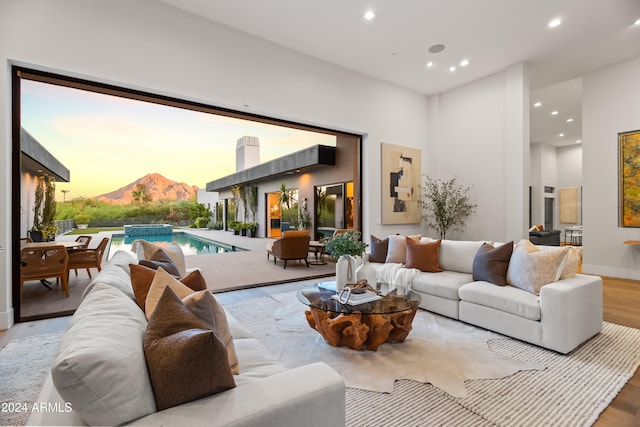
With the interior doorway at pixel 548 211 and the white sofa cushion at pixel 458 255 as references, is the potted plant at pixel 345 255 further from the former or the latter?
the interior doorway at pixel 548 211

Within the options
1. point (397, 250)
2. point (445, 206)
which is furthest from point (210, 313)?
point (445, 206)

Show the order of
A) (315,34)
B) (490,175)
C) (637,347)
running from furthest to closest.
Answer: (490,175), (315,34), (637,347)

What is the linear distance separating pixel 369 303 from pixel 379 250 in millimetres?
1816

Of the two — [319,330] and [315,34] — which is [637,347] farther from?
[315,34]

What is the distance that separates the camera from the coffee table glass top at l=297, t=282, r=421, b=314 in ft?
8.25

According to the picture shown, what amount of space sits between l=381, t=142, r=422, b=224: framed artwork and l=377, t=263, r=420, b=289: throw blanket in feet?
7.44

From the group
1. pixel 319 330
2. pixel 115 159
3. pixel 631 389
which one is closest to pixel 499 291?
pixel 631 389

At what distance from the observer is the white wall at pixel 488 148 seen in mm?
5500

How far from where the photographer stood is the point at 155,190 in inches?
539

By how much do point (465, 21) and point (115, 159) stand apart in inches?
488

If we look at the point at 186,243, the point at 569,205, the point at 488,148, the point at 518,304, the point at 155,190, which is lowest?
the point at 186,243

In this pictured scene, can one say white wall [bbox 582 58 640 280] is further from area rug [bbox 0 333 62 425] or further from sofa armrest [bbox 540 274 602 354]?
area rug [bbox 0 333 62 425]

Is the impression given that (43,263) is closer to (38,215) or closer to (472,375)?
(38,215)

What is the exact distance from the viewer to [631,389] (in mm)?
2113
